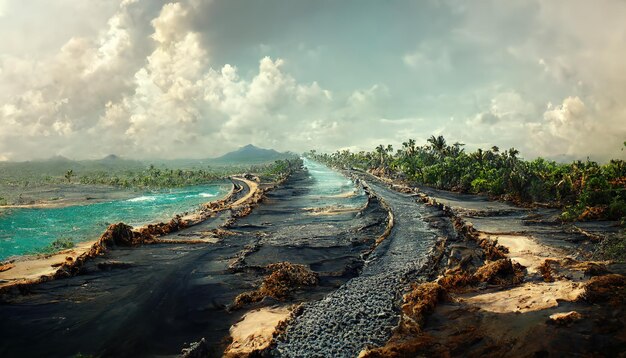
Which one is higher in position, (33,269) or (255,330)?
(33,269)

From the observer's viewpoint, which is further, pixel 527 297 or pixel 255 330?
pixel 527 297

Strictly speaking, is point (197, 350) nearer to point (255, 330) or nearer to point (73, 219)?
point (255, 330)

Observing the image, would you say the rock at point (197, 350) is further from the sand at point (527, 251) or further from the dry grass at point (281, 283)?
the sand at point (527, 251)

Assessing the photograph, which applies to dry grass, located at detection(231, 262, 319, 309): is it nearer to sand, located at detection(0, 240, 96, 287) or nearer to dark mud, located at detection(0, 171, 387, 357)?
dark mud, located at detection(0, 171, 387, 357)

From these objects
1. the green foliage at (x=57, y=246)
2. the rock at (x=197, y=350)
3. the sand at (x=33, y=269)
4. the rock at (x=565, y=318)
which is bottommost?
the green foliage at (x=57, y=246)

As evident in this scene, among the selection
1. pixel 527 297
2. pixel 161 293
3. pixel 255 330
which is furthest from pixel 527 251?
pixel 161 293

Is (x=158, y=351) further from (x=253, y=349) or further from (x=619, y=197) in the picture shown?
(x=619, y=197)

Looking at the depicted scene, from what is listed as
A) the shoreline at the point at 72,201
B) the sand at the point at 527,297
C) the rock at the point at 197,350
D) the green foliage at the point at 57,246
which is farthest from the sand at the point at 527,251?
the shoreline at the point at 72,201

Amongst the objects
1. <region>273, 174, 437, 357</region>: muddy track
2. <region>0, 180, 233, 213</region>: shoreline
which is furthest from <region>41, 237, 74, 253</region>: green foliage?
<region>0, 180, 233, 213</region>: shoreline

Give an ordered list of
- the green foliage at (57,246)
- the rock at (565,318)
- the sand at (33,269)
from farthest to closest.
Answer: the green foliage at (57,246), the sand at (33,269), the rock at (565,318)
